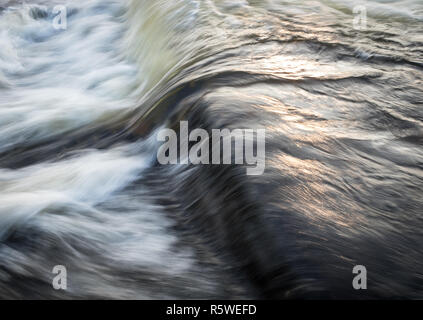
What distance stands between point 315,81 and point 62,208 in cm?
202

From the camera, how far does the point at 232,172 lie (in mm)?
2795

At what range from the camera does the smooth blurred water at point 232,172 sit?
2.36 metres

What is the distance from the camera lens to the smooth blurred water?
7.75 ft

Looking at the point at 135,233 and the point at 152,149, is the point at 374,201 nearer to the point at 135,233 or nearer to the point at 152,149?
the point at 135,233

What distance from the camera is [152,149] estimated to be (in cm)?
377

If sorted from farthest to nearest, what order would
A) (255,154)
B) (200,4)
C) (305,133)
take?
(200,4), (305,133), (255,154)

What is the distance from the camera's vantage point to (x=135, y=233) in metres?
2.96

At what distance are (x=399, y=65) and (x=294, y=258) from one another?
9.48 feet

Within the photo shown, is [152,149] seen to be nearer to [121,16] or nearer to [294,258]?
[294,258]

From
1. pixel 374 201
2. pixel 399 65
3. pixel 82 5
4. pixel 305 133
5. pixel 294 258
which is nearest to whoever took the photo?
pixel 294 258
